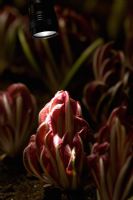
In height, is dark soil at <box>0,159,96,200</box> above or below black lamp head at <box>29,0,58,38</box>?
below

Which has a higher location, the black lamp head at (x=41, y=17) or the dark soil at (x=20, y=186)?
the black lamp head at (x=41, y=17)

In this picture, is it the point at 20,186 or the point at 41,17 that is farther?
the point at 20,186

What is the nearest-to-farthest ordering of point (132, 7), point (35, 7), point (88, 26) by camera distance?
point (35, 7) → point (88, 26) → point (132, 7)

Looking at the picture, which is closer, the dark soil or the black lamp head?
the black lamp head

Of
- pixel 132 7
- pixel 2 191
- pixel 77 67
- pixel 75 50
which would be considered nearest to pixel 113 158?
pixel 2 191

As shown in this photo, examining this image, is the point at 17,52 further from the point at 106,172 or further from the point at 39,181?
the point at 106,172
